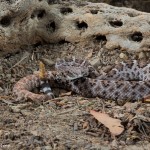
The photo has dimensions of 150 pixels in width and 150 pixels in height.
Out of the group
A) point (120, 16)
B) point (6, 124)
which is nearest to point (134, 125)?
point (6, 124)

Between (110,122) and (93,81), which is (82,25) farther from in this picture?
Result: (110,122)

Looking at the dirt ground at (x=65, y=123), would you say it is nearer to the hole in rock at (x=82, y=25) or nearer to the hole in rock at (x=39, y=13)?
the hole in rock at (x=39, y=13)

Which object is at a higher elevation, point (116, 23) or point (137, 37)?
point (116, 23)

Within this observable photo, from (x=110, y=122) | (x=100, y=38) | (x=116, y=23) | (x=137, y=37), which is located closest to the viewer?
(x=110, y=122)

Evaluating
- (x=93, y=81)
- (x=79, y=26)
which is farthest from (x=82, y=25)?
(x=93, y=81)

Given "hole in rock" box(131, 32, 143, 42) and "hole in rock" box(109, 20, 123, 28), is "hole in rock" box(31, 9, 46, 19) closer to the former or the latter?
"hole in rock" box(109, 20, 123, 28)

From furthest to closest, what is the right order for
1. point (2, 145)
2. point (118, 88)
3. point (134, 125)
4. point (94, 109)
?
point (118, 88) → point (94, 109) → point (134, 125) → point (2, 145)

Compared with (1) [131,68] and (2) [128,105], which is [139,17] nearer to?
(1) [131,68]
